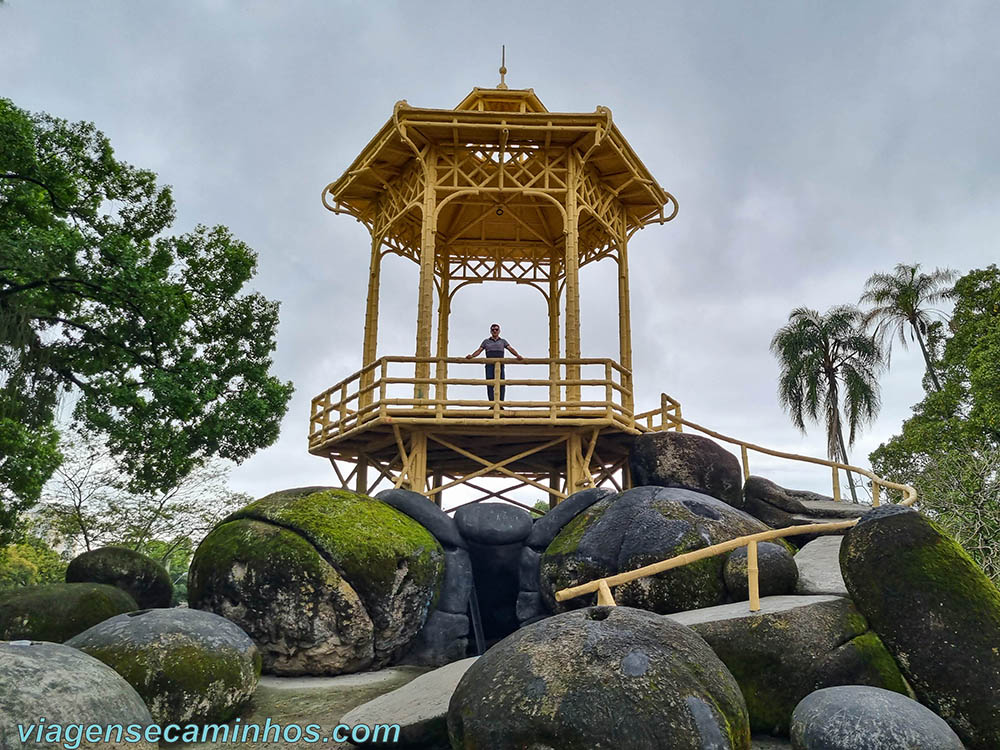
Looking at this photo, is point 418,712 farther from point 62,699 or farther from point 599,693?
point 62,699

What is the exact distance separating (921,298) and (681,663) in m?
28.7

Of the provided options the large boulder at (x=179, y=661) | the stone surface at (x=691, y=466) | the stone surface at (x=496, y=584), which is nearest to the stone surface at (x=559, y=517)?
the stone surface at (x=496, y=584)

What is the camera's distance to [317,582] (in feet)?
30.1

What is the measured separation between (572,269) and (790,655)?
9464 mm

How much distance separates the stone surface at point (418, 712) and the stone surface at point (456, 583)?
3.60 meters

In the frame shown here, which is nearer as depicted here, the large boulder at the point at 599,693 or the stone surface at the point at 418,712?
the large boulder at the point at 599,693

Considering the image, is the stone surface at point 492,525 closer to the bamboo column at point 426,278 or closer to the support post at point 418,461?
the support post at point 418,461

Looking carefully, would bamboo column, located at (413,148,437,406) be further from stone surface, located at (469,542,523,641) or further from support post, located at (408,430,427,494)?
stone surface, located at (469,542,523,641)

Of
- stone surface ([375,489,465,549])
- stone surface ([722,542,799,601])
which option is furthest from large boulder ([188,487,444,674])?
stone surface ([722,542,799,601])

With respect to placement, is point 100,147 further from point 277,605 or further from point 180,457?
point 277,605

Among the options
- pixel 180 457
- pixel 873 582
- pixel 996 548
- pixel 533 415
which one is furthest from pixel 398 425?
pixel 996 548

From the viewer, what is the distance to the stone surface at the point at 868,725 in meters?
4.84

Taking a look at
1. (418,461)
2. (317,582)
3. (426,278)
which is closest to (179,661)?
(317,582)

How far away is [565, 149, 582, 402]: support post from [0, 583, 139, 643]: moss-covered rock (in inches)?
345
